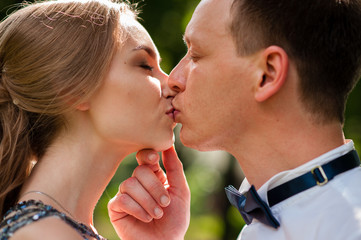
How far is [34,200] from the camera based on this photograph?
314 cm

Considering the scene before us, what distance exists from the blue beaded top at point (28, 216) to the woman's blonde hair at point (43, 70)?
36 centimetres

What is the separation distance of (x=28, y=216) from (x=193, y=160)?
10962 mm

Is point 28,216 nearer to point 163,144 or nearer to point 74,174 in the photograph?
point 74,174

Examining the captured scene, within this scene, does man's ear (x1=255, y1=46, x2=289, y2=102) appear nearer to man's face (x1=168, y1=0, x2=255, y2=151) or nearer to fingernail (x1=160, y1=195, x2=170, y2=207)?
man's face (x1=168, y1=0, x2=255, y2=151)

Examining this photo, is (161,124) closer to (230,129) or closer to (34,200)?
(230,129)

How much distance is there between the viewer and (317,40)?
114 inches

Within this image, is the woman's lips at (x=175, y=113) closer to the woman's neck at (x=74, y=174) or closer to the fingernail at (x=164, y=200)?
the woman's neck at (x=74, y=174)

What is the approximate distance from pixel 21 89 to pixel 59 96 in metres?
0.27

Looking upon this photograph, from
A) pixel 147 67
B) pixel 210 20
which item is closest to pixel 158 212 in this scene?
pixel 147 67

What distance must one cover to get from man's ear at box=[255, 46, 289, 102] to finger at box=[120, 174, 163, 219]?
116cm

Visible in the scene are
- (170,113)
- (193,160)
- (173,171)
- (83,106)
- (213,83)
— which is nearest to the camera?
(213,83)

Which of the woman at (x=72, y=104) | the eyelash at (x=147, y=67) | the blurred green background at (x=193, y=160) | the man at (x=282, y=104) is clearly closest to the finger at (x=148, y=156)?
the woman at (x=72, y=104)

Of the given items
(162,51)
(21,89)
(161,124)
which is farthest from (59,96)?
(162,51)

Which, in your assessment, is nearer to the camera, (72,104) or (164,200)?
(72,104)
